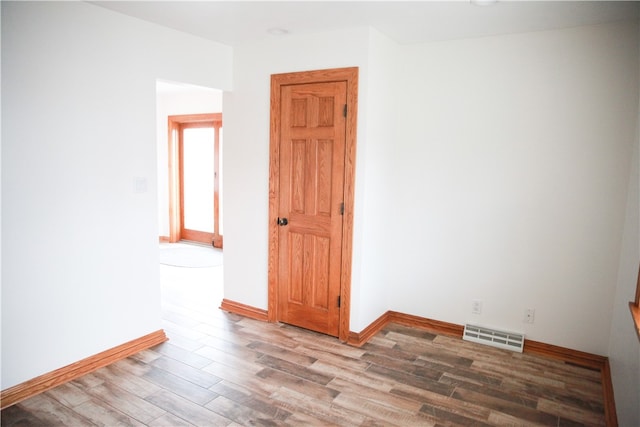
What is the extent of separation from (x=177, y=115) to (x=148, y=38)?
4.01 metres

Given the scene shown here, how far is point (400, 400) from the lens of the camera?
106 inches

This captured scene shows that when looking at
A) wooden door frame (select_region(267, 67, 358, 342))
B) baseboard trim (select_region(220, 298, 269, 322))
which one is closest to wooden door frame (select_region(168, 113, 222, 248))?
baseboard trim (select_region(220, 298, 269, 322))

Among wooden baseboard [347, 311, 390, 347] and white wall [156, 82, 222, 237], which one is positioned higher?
white wall [156, 82, 222, 237]

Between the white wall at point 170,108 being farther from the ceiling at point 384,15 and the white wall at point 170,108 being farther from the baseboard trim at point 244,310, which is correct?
the ceiling at point 384,15

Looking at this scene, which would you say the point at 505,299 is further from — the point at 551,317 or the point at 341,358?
the point at 341,358

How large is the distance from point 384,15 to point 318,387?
2.48 metres

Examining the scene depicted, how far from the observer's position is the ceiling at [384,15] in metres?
2.69

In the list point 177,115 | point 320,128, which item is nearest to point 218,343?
point 320,128

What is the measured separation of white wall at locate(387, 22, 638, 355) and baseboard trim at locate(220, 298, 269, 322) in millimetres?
1223

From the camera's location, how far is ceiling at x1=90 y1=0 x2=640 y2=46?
2688 mm

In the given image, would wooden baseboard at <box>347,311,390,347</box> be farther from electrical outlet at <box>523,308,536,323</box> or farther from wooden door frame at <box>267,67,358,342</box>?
electrical outlet at <box>523,308,536,323</box>

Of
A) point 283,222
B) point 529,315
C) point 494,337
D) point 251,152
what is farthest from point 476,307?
point 251,152

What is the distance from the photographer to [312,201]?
11.6 ft

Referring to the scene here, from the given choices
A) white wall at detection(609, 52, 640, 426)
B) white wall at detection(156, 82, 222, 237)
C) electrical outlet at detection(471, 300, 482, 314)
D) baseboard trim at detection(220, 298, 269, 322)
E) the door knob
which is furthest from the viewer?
white wall at detection(156, 82, 222, 237)
